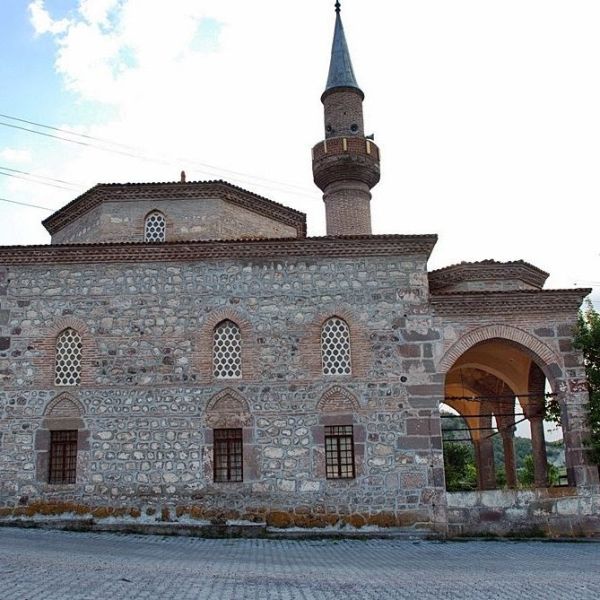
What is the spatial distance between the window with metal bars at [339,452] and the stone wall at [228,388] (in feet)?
0.54

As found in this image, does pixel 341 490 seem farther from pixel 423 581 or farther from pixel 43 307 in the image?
pixel 43 307

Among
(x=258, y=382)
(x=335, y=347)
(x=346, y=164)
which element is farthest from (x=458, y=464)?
(x=258, y=382)

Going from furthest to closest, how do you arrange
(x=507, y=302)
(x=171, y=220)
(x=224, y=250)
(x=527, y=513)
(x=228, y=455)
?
(x=171, y=220) → (x=224, y=250) → (x=507, y=302) → (x=228, y=455) → (x=527, y=513)

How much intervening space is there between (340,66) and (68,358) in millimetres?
11059

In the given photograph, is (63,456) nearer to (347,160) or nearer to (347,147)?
(347,160)

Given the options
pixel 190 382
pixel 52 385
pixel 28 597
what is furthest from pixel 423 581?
pixel 52 385

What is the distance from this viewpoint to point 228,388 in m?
12.2

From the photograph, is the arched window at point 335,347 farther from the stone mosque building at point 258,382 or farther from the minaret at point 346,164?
the minaret at point 346,164

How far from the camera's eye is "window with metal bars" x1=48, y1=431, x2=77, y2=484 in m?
12.0

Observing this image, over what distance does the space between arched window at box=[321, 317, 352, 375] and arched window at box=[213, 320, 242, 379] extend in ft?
5.26

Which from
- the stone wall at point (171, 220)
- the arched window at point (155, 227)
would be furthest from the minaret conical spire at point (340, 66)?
the arched window at point (155, 227)

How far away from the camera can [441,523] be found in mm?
11664

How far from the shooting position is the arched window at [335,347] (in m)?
12.4

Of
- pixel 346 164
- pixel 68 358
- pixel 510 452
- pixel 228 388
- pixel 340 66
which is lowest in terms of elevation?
pixel 510 452
